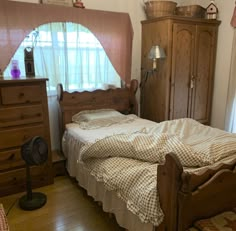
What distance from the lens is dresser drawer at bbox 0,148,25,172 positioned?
7.88 ft

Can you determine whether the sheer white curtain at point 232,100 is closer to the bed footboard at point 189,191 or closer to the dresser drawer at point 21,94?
the bed footboard at point 189,191

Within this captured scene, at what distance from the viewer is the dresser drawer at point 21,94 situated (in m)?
2.31

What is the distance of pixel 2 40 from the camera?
2.52 metres

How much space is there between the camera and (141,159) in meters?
1.83

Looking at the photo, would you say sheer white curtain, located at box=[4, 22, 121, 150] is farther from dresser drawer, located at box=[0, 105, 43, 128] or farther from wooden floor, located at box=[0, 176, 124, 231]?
wooden floor, located at box=[0, 176, 124, 231]

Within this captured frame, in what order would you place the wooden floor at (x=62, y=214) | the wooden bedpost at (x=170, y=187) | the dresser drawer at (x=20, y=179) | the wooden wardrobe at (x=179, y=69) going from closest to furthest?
the wooden bedpost at (x=170, y=187)
the wooden floor at (x=62, y=214)
the dresser drawer at (x=20, y=179)
the wooden wardrobe at (x=179, y=69)

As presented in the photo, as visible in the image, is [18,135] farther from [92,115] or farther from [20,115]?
[92,115]

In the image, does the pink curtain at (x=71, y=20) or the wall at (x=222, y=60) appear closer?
the pink curtain at (x=71, y=20)

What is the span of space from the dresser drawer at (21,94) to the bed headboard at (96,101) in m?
0.42

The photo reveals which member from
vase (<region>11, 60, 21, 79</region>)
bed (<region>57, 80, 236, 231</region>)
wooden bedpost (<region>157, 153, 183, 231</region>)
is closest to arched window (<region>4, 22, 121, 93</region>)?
vase (<region>11, 60, 21, 79</region>)

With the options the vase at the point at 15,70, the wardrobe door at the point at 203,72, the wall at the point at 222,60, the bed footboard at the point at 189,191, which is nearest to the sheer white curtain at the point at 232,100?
the wall at the point at 222,60

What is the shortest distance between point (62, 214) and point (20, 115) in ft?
3.38

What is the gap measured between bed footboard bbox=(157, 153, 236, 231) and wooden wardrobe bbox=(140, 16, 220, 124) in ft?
6.22

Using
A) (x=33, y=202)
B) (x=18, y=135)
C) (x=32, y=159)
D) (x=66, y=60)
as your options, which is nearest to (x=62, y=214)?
(x=33, y=202)
